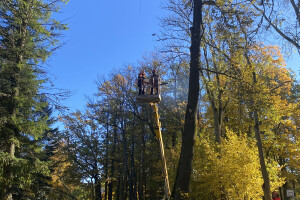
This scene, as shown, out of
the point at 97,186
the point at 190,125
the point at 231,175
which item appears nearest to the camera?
the point at 190,125

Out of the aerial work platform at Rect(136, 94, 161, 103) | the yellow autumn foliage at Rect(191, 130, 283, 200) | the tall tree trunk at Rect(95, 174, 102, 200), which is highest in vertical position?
the aerial work platform at Rect(136, 94, 161, 103)

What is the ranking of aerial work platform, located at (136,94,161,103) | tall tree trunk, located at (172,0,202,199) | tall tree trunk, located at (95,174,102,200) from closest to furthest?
tall tree trunk, located at (172,0,202,199) < aerial work platform, located at (136,94,161,103) < tall tree trunk, located at (95,174,102,200)

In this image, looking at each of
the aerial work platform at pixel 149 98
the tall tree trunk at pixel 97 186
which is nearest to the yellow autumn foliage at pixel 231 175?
the aerial work platform at pixel 149 98

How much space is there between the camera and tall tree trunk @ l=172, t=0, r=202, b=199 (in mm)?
5453

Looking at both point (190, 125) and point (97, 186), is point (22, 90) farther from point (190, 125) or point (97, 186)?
point (97, 186)

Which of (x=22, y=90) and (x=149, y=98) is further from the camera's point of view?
(x=22, y=90)

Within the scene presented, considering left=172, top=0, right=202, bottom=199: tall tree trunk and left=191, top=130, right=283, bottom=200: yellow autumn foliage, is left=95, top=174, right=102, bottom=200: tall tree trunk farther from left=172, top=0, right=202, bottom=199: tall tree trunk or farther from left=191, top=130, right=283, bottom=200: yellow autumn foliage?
left=172, top=0, right=202, bottom=199: tall tree trunk

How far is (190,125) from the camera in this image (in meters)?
5.80

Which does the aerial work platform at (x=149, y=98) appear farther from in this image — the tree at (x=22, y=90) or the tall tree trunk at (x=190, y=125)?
the tree at (x=22, y=90)

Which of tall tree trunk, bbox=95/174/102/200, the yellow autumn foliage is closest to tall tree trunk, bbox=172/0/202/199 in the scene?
the yellow autumn foliage

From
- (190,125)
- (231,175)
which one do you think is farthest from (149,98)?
(231,175)

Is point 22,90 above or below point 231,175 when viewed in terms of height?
above

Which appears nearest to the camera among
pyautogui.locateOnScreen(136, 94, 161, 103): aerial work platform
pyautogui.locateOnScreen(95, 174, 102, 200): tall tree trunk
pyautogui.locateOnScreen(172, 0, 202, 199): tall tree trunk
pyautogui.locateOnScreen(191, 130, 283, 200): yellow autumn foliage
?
pyautogui.locateOnScreen(172, 0, 202, 199): tall tree trunk

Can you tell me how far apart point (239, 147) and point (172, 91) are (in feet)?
39.0
